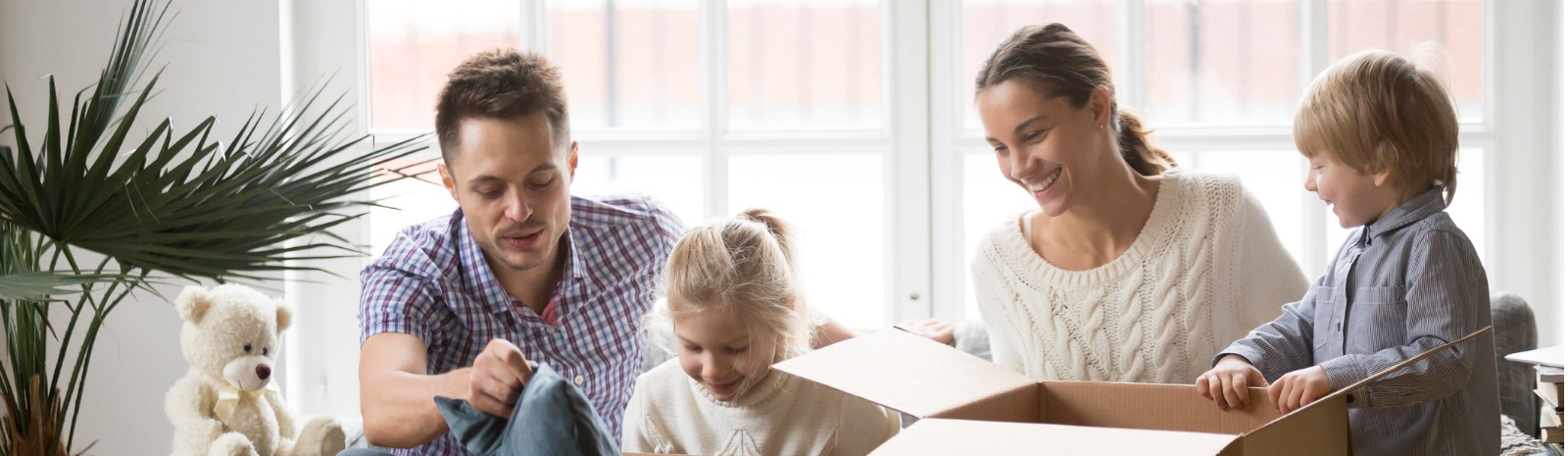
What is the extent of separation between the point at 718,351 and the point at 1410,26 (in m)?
1.67

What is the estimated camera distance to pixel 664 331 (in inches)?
83.7

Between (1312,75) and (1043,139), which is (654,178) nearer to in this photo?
(1043,139)

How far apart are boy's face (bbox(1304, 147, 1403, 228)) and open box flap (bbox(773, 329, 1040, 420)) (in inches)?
18.2

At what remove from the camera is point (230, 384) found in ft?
6.54

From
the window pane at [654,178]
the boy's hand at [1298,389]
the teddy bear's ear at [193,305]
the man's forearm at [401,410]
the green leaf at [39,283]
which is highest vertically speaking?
the window pane at [654,178]

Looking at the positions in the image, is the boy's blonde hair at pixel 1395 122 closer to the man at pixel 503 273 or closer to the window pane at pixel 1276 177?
the man at pixel 503 273

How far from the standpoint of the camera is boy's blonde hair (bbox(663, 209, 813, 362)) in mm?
1685

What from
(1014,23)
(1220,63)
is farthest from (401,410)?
(1220,63)

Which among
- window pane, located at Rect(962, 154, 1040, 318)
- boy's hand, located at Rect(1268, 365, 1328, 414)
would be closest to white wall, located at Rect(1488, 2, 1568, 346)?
window pane, located at Rect(962, 154, 1040, 318)

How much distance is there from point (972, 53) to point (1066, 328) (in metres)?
0.91

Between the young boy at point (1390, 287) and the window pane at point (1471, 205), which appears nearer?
the young boy at point (1390, 287)

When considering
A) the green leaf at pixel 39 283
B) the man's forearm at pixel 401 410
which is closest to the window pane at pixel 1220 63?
the man's forearm at pixel 401 410

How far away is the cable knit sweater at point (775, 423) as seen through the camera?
172cm

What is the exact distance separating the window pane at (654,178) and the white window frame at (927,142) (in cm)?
3
